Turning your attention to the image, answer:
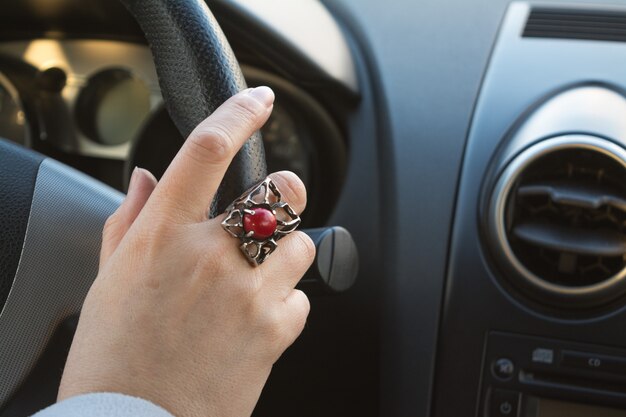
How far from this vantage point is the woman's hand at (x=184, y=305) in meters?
0.67

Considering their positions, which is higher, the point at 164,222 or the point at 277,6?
the point at 277,6

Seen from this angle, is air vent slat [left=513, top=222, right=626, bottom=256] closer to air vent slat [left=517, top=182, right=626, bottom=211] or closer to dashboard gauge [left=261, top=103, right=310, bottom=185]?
air vent slat [left=517, top=182, right=626, bottom=211]

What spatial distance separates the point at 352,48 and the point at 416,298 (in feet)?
1.42

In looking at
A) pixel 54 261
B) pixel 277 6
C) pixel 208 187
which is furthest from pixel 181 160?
pixel 277 6

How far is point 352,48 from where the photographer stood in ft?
4.68

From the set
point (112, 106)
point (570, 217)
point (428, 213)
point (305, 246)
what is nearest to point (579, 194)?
point (570, 217)

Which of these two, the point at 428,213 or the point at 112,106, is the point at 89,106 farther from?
the point at 428,213

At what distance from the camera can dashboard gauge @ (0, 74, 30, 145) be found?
184 centimetres

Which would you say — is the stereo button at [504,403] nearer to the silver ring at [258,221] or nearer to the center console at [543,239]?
the center console at [543,239]

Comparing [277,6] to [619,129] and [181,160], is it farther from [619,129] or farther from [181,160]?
[181,160]

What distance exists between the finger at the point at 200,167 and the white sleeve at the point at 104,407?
6.0 inches

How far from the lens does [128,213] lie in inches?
30.4

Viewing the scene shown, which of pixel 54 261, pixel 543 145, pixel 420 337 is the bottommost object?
pixel 420 337

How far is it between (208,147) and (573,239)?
674 millimetres
